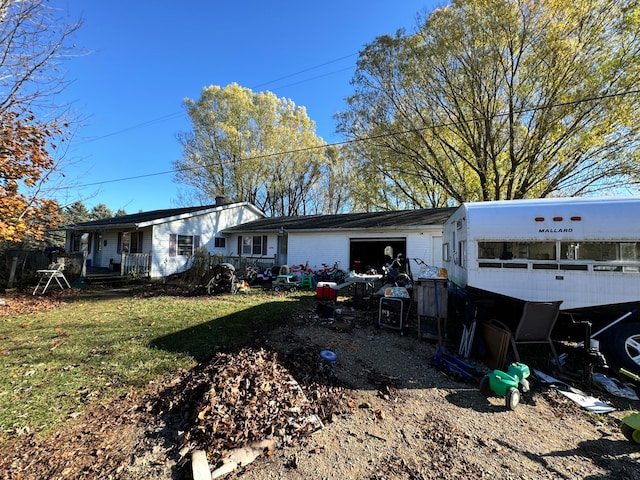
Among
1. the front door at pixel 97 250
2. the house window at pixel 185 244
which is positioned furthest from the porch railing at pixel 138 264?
the front door at pixel 97 250

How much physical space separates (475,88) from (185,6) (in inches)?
510

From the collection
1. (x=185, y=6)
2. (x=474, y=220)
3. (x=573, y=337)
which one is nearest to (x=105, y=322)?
(x=474, y=220)

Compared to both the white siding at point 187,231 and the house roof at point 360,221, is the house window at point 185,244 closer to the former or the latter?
the white siding at point 187,231

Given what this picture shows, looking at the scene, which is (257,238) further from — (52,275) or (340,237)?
(52,275)

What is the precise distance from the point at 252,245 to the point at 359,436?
54.7ft

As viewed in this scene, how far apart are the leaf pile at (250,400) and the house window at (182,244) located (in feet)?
44.9

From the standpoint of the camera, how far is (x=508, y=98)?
14.0 m

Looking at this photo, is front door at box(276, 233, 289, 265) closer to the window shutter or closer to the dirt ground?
the window shutter

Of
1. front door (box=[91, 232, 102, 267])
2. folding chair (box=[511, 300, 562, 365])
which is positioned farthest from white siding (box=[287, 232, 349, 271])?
front door (box=[91, 232, 102, 267])

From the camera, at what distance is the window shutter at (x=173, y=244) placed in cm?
1630

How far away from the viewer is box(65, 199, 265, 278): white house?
15.4 metres

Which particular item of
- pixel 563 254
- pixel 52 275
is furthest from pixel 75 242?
pixel 563 254

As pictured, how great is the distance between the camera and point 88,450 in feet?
9.00

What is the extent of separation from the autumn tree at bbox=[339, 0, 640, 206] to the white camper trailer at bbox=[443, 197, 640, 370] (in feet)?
32.9
